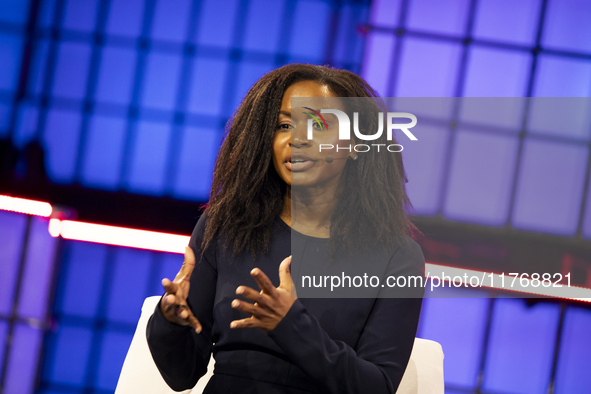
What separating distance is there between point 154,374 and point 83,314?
1.75 m

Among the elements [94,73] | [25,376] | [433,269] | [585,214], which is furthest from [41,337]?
[585,214]

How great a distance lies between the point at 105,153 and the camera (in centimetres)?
306

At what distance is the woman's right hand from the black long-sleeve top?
35mm

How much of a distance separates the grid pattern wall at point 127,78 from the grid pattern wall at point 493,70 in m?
0.73

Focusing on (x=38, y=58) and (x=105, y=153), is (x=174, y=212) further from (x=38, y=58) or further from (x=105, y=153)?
(x=38, y=58)

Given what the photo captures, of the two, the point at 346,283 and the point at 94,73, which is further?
the point at 94,73

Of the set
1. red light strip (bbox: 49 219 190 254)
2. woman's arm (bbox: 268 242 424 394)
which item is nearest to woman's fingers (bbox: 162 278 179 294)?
woman's arm (bbox: 268 242 424 394)

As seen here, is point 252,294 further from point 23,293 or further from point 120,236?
point 23,293

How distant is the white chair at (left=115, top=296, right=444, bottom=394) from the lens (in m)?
1.61

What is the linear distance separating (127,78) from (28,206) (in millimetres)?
961

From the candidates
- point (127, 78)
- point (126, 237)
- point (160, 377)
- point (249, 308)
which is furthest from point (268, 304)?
point (127, 78)

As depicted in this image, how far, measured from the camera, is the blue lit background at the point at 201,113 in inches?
113

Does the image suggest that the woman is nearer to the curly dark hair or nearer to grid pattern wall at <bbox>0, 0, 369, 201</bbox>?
the curly dark hair

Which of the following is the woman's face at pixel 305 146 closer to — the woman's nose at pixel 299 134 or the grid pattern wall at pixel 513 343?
the woman's nose at pixel 299 134
